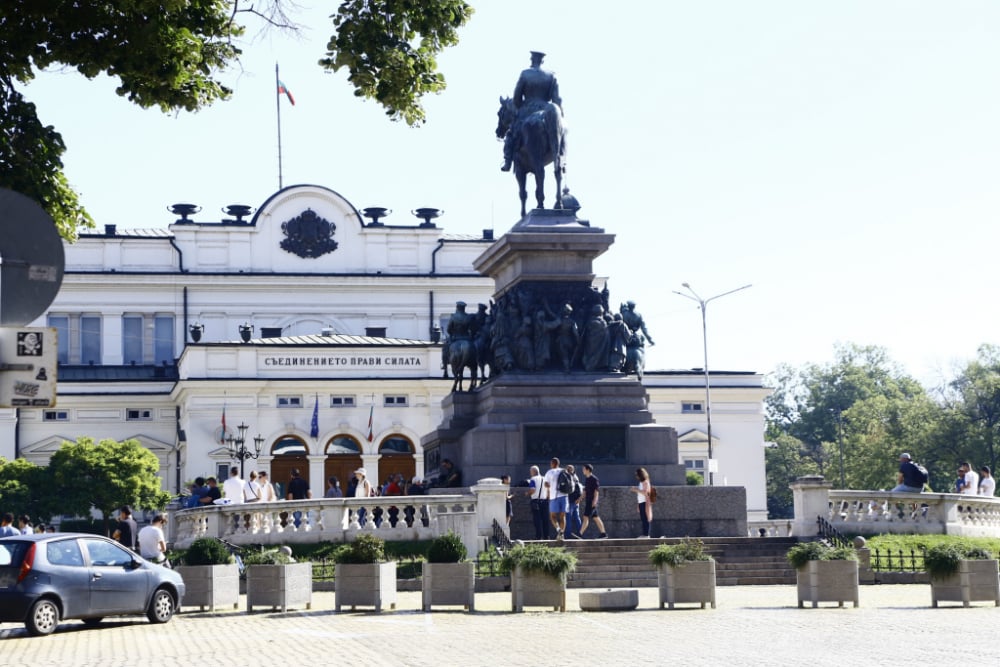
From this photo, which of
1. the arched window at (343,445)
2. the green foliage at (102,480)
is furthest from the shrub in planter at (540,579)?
the arched window at (343,445)

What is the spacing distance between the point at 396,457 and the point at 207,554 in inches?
2158

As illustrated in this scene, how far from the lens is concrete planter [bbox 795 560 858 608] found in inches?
948

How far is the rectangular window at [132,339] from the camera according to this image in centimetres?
9150

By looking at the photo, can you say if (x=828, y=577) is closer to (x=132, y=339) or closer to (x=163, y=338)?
(x=163, y=338)

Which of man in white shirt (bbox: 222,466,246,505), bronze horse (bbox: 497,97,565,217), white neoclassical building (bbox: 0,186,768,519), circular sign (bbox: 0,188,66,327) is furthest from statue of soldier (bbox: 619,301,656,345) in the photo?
white neoclassical building (bbox: 0,186,768,519)

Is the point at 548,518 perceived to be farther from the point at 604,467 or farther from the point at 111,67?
the point at 111,67

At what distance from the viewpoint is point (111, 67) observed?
20.8 metres

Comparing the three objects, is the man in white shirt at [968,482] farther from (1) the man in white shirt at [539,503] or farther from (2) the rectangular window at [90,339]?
(2) the rectangular window at [90,339]

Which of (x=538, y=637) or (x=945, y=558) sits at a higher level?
(x=945, y=558)

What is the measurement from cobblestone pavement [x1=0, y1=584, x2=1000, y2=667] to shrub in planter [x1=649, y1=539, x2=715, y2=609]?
24 cm

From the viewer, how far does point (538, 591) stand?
23734mm

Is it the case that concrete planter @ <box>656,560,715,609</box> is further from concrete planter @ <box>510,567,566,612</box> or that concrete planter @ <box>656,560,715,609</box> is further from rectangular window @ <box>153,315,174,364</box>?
rectangular window @ <box>153,315,174,364</box>

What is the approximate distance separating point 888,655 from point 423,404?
64.2 metres


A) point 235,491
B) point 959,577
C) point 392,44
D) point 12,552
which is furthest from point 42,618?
point 235,491
